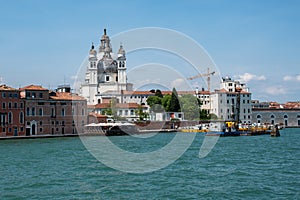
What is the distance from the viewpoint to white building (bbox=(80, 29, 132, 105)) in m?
65.3

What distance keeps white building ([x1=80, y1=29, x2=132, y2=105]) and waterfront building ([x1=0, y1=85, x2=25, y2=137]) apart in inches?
1054

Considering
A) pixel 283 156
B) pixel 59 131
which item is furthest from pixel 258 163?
pixel 59 131

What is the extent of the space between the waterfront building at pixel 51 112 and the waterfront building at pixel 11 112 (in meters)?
0.53

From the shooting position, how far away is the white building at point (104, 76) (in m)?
65.3

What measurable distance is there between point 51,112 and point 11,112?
3.74m

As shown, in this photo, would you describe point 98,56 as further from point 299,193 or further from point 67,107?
point 299,193

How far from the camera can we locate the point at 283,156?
69.8ft

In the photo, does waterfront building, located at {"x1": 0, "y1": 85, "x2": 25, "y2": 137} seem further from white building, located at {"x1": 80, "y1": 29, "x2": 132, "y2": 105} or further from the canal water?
white building, located at {"x1": 80, "y1": 29, "x2": 132, "y2": 105}

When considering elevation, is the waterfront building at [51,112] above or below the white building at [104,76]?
below

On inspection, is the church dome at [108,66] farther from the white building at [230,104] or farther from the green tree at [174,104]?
the white building at [230,104]

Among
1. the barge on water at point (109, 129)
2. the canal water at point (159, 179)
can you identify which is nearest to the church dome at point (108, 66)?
the barge on water at point (109, 129)

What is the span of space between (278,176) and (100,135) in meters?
28.0

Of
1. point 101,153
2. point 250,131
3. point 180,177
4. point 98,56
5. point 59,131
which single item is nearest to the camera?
point 180,177

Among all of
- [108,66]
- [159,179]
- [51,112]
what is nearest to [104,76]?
[108,66]
